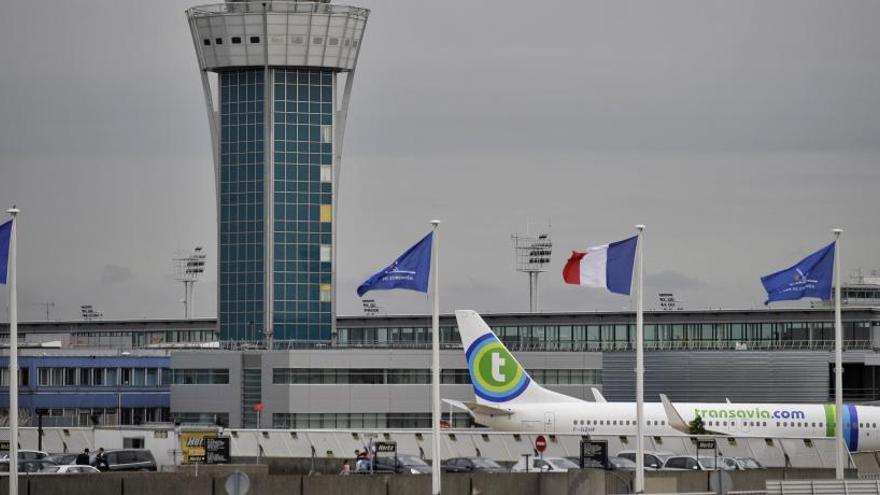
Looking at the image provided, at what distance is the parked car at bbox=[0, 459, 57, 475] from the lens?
267 feet

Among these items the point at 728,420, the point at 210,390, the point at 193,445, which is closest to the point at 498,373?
the point at 728,420

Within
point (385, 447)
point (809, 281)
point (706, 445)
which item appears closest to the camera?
point (809, 281)

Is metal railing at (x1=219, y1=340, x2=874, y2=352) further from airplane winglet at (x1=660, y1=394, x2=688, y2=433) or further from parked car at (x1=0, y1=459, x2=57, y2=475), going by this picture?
parked car at (x1=0, y1=459, x2=57, y2=475)

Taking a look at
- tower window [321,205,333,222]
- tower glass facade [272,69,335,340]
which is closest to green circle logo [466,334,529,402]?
tower window [321,205,333,222]

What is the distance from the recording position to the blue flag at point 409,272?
224ft

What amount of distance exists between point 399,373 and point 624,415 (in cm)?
4073

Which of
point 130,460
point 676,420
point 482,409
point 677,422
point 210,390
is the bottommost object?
point 130,460

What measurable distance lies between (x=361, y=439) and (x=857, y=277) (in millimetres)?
107657

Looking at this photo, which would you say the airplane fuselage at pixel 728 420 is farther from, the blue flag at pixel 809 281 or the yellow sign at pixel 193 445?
the blue flag at pixel 809 281

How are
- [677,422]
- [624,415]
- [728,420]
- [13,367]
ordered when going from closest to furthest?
[13,367]
[677,422]
[624,415]
[728,420]

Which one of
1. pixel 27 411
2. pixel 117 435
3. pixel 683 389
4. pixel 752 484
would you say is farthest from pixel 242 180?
pixel 752 484

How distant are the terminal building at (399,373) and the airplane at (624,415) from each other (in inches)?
1200

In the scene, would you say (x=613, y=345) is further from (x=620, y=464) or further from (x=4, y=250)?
(x=4, y=250)

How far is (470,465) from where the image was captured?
87938mm
